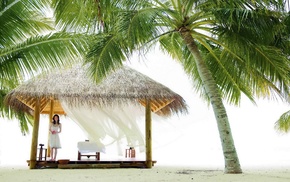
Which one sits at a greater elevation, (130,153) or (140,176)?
(130,153)

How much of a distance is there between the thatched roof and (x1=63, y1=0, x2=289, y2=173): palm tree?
923 millimetres

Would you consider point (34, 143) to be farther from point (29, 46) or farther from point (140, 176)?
point (140, 176)

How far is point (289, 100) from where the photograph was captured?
5566 mm

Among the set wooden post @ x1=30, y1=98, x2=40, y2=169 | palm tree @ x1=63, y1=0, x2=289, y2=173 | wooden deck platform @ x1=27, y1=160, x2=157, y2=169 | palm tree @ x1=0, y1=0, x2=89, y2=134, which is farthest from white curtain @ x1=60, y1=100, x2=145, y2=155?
palm tree @ x1=0, y1=0, x2=89, y2=134

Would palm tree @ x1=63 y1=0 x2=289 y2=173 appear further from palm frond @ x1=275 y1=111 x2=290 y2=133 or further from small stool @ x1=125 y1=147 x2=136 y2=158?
small stool @ x1=125 y1=147 x2=136 y2=158

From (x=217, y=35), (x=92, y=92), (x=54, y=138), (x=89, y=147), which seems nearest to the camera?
(x=217, y=35)

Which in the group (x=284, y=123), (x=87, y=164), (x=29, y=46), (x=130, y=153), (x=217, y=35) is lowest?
(x=87, y=164)

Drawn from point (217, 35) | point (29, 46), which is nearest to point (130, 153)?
point (217, 35)

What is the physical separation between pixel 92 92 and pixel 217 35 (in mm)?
2471

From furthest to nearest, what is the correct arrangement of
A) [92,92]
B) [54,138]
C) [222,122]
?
[54,138], [92,92], [222,122]

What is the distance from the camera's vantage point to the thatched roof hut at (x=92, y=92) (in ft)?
20.2

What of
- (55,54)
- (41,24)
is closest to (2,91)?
(41,24)

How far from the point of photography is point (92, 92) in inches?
244

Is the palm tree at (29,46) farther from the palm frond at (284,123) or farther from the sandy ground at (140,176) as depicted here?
the palm frond at (284,123)
